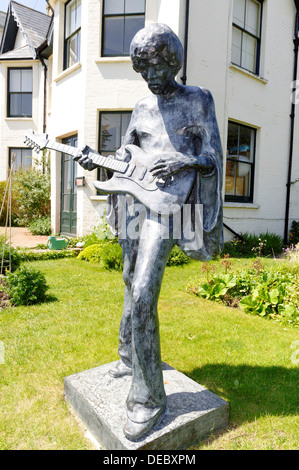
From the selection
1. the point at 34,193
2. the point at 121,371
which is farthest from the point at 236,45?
the point at 121,371

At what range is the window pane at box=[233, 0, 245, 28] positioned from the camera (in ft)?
31.5

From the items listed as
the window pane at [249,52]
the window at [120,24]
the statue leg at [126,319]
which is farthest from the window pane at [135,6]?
the statue leg at [126,319]

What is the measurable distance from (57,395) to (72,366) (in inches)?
16.3

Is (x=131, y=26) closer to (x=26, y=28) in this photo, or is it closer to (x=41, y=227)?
(x=41, y=227)

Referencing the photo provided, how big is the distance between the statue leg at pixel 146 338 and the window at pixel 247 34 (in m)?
9.64

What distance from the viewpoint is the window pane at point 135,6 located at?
347 inches

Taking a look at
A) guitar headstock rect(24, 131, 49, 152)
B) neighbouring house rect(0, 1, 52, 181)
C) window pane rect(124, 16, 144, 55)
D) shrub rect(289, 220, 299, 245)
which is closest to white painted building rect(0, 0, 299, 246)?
window pane rect(124, 16, 144, 55)

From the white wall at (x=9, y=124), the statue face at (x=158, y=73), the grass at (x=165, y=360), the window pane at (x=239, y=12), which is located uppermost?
the window pane at (x=239, y=12)

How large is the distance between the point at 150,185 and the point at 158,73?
2.23 feet

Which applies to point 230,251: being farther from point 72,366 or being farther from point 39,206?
point 39,206

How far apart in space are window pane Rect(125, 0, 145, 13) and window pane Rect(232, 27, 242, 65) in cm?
274

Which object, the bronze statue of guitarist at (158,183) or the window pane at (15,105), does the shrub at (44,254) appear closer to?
the bronze statue of guitarist at (158,183)
